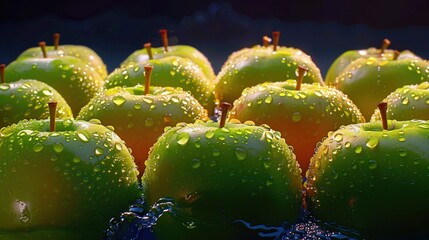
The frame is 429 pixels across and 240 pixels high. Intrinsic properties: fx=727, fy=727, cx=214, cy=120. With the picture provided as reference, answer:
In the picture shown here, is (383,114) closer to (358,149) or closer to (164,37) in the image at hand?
(358,149)

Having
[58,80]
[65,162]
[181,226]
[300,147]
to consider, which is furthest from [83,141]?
[58,80]

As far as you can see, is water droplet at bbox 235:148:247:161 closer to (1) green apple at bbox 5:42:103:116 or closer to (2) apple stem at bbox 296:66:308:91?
(2) apple stem at bbox 296:66:308:91

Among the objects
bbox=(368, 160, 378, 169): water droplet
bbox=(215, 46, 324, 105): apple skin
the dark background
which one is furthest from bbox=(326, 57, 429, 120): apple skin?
the dark background

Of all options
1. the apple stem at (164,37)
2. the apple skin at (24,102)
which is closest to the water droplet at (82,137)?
the apple skin at (24,102)

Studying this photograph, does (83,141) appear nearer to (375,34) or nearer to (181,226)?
(181,226)

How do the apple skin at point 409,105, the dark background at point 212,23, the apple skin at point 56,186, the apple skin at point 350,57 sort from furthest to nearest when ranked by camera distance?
the dark background at point 212,23, the apple skin at point 350,57, the apple skin at point 409,105, the apple skin at point 56,186

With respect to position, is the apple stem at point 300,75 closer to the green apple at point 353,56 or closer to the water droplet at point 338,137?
the water droplet at point 338,137

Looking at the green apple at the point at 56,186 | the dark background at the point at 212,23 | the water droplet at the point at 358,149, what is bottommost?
the dark background at the point at 212,23
